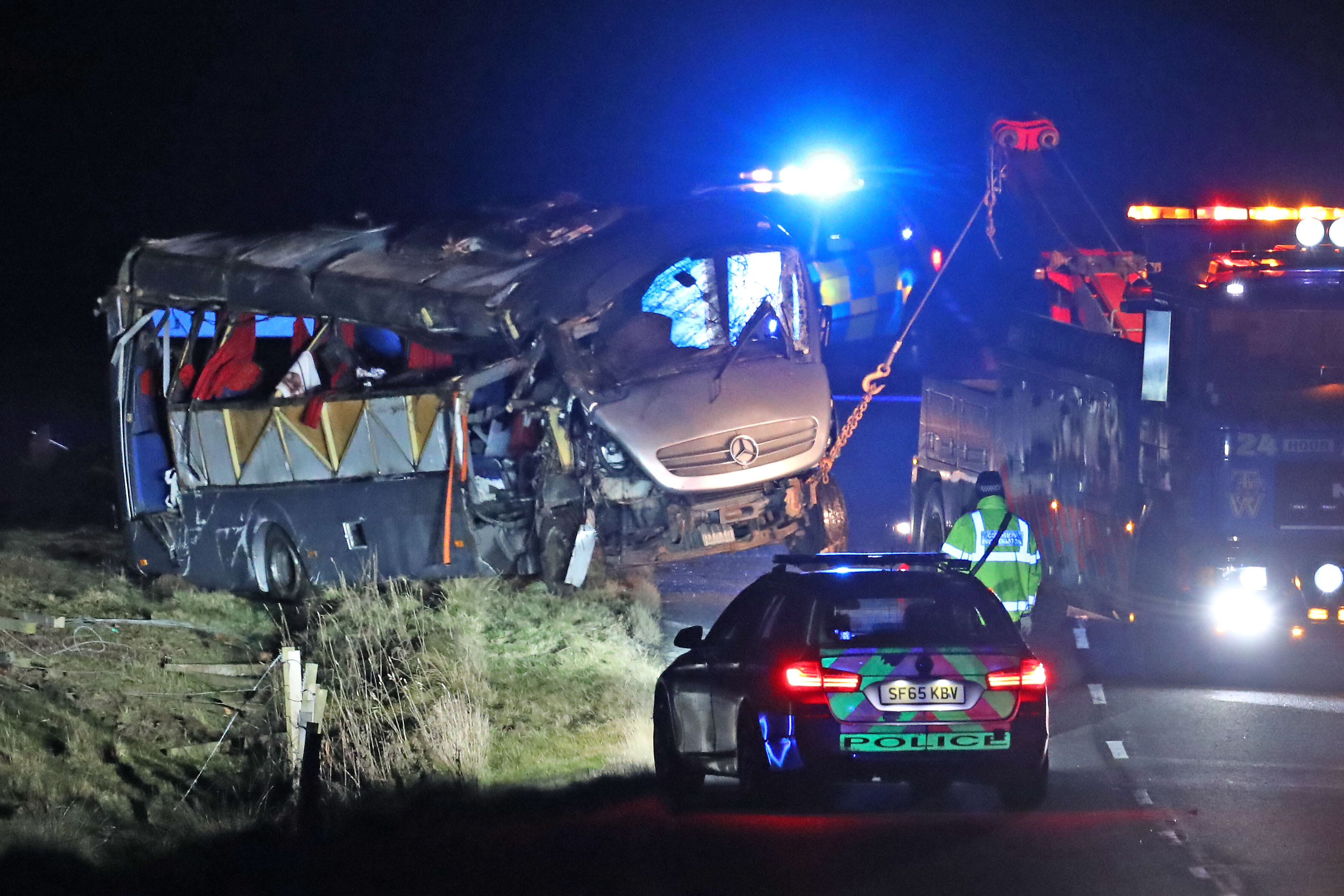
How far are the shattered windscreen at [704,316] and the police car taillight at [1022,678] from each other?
6786 mm

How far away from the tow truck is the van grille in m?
2.36

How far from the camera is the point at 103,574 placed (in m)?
20.8

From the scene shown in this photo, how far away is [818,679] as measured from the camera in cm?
848

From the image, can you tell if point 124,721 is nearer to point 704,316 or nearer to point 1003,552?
point 704,316

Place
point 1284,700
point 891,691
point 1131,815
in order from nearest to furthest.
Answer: point 891,691 → point 1131,815 → point 1284,700

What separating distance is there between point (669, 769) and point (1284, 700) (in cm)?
563

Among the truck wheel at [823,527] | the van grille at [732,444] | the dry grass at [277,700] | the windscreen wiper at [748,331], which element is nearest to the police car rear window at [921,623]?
the dry grass at [277,700]

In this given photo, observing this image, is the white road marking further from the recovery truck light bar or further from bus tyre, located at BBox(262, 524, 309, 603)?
bus tyre, located at BBox(262, 524, 309, 603)

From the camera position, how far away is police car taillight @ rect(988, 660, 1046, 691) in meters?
8.53

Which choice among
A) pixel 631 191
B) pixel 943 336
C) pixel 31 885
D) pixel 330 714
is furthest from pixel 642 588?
pixel 631 191

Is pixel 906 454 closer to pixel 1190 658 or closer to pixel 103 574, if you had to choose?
pixel 1190 658

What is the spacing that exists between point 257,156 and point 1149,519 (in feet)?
177

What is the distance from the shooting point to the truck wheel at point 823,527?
638 inches

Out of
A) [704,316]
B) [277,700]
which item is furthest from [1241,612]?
[277,700]
